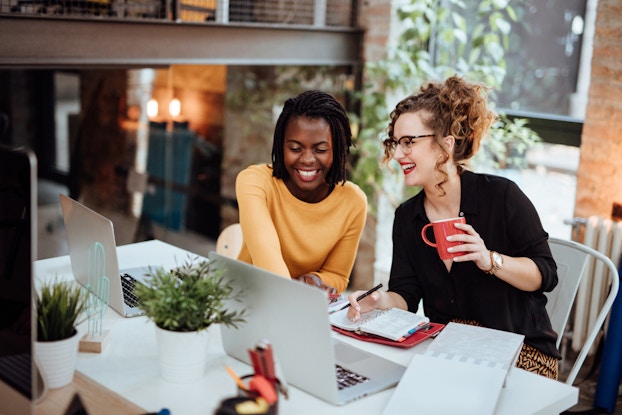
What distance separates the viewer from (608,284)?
11.8 ft

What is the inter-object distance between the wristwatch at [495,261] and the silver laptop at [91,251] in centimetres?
96

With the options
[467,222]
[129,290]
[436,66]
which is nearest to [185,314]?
[129,290]

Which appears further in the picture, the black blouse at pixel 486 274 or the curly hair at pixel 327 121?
the curly hair at pixel 327 121

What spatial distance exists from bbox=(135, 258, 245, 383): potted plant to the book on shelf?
44cm

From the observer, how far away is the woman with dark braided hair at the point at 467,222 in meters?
2.18

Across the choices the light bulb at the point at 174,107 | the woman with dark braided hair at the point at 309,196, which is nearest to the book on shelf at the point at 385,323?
the woman with dark braided hair at the point at 309,196

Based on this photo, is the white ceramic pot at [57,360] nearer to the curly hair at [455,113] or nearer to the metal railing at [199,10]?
the curly hair at [455,113]

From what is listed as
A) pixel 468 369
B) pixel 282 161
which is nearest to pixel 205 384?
pixel 468 369

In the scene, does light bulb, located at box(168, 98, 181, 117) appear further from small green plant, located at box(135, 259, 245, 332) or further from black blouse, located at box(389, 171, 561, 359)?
small green plant, located at box(135, 259, 245, 332)

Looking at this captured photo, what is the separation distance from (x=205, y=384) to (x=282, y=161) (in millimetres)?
952

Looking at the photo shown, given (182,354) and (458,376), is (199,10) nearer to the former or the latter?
(182,354)

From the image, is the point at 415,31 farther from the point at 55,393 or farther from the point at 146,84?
the point at 55,393

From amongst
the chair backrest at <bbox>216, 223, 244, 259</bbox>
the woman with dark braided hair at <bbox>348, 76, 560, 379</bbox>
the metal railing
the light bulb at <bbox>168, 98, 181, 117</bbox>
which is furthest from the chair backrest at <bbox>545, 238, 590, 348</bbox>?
the light bulb at <bbox>168, 98, 181, 117</bbox>

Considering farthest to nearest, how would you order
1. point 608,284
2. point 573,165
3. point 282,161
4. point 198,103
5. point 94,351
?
point 198,103, point 573,165, point 608,284, point 282,161, point 94,351
